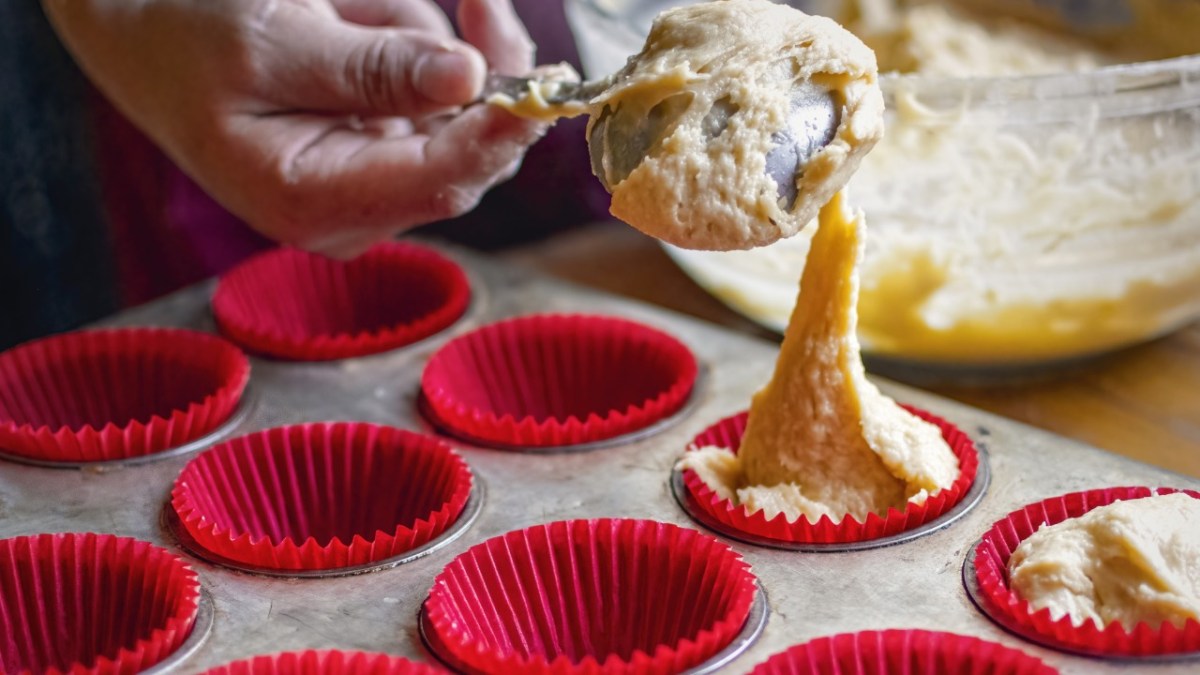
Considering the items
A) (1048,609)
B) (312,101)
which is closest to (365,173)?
(312,101)

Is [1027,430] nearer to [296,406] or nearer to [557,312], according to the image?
[557,312]

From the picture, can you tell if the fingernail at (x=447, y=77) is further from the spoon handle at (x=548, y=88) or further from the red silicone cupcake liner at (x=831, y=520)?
the red silicone cupcake liner at (x=831, y=520)

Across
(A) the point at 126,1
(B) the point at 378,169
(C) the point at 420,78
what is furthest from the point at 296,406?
(A) the point at 126,1

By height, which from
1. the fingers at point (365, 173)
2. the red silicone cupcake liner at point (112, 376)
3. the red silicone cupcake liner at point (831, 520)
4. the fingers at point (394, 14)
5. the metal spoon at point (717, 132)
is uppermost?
the metal spoon at point (717, 132)

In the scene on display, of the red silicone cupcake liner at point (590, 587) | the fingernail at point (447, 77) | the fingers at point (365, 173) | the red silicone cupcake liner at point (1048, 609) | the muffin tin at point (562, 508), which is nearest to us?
the red silicone cupcake liner at point (1048, 609)

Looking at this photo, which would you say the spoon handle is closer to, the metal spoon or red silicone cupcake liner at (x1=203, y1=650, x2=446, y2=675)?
the metal spoon

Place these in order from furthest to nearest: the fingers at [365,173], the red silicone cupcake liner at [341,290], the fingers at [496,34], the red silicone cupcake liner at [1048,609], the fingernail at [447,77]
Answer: the red silicone cupcake liner at [341,290] → the fingers at [496,34] → the fingers at [365,173] → the fingernail at [447,77] → the red silicone cupcake liner at [1048,609]

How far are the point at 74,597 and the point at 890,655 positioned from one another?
1004 millimetres

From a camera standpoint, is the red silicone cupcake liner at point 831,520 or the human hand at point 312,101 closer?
the red silicone cupcake liner at point 831,520

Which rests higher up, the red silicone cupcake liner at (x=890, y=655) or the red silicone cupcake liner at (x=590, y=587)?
the red silicone cupcake liner at (x=890, y=655)

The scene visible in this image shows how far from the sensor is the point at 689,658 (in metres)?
1.34

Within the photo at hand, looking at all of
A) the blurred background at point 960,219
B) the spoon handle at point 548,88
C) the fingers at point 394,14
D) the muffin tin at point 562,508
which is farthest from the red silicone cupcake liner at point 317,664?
the fingers at point 394,14

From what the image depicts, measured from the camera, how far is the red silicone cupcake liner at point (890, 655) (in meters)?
1.33

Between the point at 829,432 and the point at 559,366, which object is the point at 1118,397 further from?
the point at 559,366
